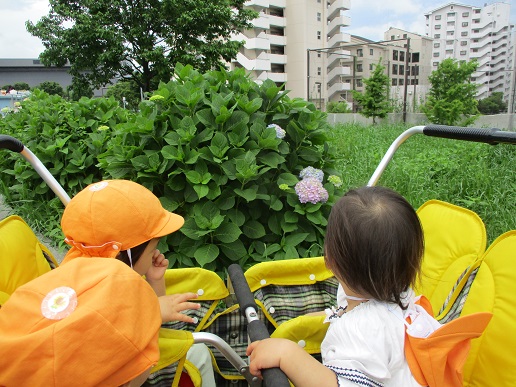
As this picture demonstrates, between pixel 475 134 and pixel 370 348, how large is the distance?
0.83 meters

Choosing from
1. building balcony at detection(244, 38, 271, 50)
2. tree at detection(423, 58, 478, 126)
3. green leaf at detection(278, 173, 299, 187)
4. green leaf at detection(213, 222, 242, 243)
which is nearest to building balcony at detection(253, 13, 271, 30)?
building balcony at detection(244, 38, 271, 50)

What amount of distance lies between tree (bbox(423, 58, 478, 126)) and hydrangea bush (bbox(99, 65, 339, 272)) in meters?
7.30

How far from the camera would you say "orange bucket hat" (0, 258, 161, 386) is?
76cm

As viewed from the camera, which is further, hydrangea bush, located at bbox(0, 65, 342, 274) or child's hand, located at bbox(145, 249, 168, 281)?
hydrangea bush, located at bbox(0, 65, 342, 274)

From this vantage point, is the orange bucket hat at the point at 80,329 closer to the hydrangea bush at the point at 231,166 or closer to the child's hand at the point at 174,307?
the child's hand at the point at 174,307

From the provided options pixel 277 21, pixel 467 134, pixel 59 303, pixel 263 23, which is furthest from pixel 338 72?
pixel 59 303

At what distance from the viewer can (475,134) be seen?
1365 mm

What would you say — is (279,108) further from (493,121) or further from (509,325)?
(493,121)

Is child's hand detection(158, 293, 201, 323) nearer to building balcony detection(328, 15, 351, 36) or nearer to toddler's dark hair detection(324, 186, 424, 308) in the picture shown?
toddler's dark hair detection(324, 186, 424, 308)

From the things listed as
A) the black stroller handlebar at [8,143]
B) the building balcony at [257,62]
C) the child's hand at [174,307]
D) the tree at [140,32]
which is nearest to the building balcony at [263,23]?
the building balcony at [257,62]

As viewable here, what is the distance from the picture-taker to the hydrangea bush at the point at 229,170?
6.85 feet

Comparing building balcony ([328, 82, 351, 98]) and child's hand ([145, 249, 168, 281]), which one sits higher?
building balcony ([328, 82, 351, 98])

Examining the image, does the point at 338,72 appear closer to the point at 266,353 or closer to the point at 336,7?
the point at 336,7

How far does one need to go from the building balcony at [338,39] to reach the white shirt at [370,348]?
40930 mm
